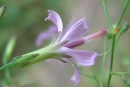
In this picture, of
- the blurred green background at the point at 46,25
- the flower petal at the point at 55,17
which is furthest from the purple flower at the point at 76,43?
the blurred green background at the point at 46,25

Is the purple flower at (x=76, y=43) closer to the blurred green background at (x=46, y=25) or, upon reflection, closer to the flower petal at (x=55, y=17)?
the flower petal at (x=55, y=17)

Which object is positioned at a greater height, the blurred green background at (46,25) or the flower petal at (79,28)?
the flower petal at (79,28)

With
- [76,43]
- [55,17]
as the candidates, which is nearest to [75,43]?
[76,43]

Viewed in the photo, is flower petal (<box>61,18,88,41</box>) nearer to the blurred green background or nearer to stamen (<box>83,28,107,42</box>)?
stamen (<box>83,28,107,42</box>)

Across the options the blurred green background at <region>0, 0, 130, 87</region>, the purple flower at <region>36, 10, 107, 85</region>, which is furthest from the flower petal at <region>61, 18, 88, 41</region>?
the blurred green background at <region>0, 0, 130, 87</region>

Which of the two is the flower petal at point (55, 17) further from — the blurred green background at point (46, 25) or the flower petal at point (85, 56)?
the blurred green background at point (46, 25)

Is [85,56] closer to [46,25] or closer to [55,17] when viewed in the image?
[55,17]

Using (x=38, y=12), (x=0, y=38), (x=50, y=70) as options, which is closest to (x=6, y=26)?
(x=0, y=38)

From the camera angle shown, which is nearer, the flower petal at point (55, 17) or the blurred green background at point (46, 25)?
the flower petal at point (55, 17)

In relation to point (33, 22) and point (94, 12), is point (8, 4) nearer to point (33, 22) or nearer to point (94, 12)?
point (33, 22)

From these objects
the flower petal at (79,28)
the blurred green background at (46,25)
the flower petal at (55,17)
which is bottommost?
the blurred green background at (46,25)
